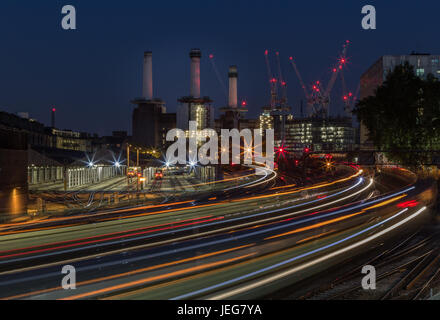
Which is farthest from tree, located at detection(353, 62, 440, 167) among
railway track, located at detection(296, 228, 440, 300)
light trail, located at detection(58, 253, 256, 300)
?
light trail, located at detection(58, 253, 256, 300)

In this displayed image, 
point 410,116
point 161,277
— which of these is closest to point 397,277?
point 161,277

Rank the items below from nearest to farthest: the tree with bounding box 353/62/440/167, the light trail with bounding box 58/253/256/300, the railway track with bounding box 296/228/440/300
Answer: the light trail with bounding box 58/253/256/300, the railway track with bounding box 296/228/440/300, the tree with bounding box 353/62/440/167

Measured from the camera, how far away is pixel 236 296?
9.95m

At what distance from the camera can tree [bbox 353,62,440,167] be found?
48719mm

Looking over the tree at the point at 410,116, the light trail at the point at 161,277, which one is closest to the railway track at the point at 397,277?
the light trail at the point at 161,277

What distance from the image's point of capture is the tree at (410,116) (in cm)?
4872

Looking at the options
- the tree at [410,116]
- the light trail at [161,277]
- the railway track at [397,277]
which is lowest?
the railway track at [397,277]

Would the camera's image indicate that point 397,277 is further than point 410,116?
No

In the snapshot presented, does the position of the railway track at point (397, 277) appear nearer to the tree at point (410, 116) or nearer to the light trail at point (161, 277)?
the light trail at point (161, 277)

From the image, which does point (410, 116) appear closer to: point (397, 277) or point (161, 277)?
point (397, 277)

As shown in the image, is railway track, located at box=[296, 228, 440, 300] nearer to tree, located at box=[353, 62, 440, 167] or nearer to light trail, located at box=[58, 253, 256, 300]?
light trail, located at box=[58, 253, 256, 300]

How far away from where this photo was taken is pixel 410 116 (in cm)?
4934

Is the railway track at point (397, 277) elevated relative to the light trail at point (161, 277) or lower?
lower
